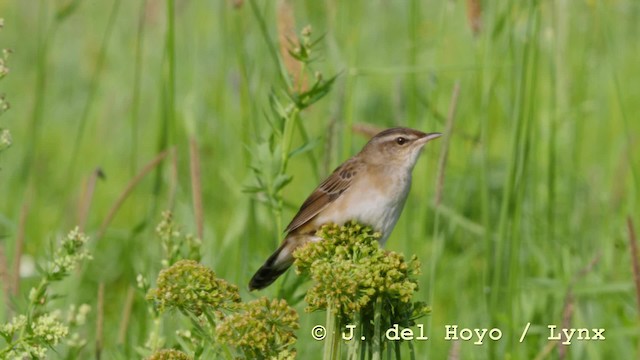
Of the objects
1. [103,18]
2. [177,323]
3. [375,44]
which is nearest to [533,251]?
[177,323]

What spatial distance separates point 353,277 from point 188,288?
406 mm

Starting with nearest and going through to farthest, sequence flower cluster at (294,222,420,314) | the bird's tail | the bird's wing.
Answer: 1. flower cluster at (294,222,420,314)
2. the bird's tail
3. the bird's wing

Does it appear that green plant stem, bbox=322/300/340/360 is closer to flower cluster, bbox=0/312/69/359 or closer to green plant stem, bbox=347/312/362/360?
green plant stem, bbox=347/312/362/360

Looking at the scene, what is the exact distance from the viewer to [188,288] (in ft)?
8.83

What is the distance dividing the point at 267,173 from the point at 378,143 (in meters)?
1.15

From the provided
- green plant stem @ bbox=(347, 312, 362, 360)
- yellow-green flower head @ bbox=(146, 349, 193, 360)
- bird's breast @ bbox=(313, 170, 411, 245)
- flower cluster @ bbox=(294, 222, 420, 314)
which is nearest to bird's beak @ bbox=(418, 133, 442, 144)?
bird's breast @ bbox=(313, 170, 411, 245)

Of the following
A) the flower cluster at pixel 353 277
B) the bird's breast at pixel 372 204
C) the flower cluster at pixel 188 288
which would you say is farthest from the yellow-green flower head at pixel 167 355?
the bird's breast at pixel 372 204

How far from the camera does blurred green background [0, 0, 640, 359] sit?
4738mm

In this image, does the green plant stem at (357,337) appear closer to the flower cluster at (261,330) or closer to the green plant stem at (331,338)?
the green plant stem at (331,338)

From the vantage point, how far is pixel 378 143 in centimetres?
499

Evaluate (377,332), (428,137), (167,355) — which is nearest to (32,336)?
(167,355)

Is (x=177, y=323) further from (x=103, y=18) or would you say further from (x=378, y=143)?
(x=103, y=18)

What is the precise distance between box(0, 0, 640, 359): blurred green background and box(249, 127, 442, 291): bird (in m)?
0.13

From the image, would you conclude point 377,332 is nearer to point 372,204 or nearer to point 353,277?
point 353,277
